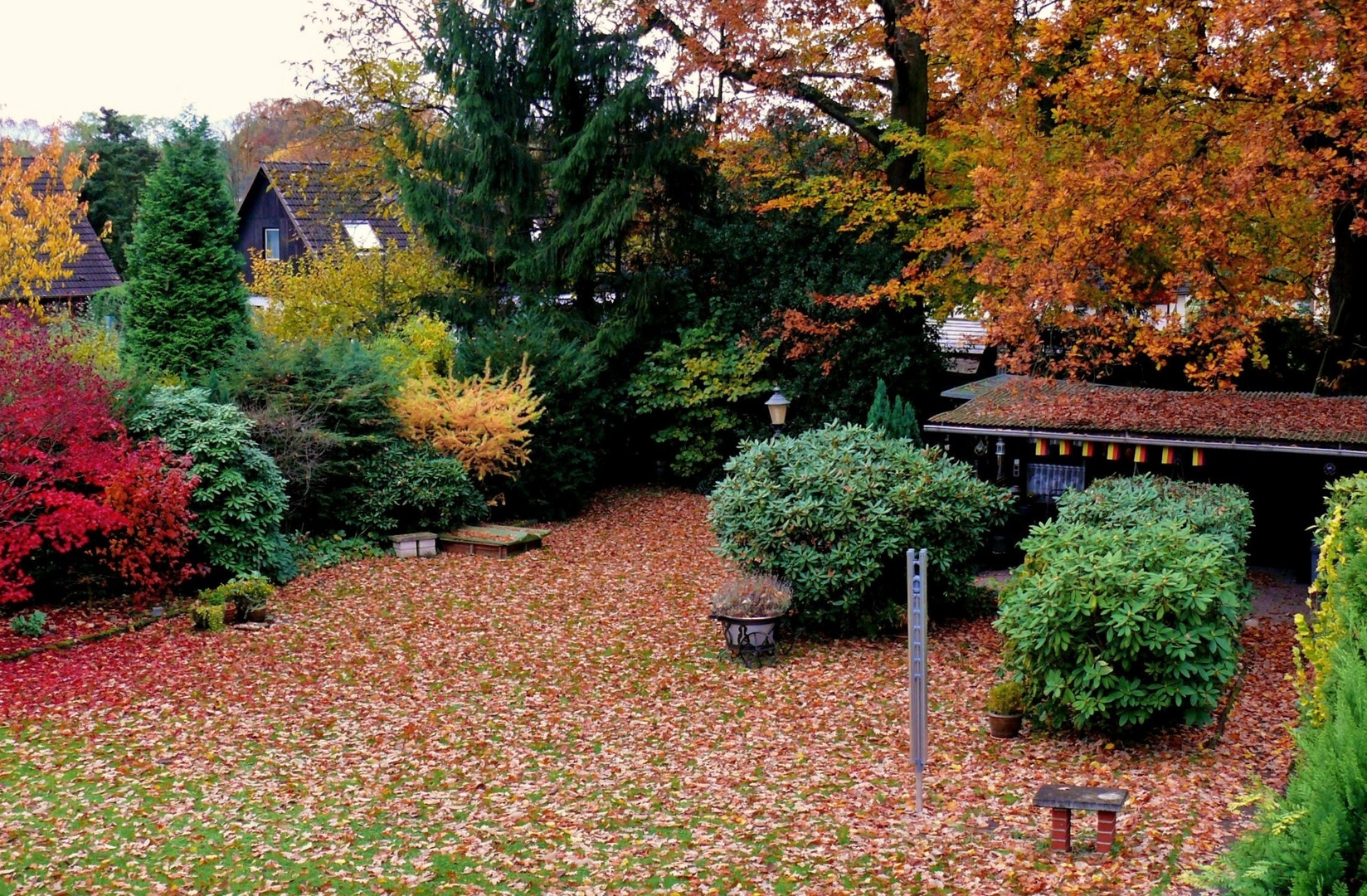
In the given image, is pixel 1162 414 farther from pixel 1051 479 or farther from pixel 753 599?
pixel 753 599

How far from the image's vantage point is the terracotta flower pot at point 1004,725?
9.50 meters

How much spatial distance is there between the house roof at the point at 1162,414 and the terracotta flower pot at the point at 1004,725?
653 cm

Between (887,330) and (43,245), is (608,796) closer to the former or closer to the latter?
(887,330)

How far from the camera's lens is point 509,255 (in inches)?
883

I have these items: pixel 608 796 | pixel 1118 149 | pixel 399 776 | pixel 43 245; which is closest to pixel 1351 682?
pixel 608 796

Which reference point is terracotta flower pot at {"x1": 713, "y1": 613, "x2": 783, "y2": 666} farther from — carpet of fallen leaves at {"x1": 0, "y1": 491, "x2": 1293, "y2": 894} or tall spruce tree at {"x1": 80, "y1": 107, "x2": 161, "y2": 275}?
tall spruce tree at {"x1": 80, "y1": 107, "x2": 161, "y2": 275}

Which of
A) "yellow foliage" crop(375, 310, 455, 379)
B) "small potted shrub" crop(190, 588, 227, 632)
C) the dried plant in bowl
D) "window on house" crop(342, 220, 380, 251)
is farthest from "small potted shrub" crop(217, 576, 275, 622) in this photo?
"window on house" crop(342, 220, 380, 251)

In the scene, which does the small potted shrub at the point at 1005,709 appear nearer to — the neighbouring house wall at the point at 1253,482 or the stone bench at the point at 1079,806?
the stone bench at the point at 1079,806

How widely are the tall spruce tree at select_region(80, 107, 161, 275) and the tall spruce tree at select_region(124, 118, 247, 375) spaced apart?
729 inches

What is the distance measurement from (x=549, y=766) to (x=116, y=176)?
35850mm

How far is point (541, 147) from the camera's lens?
2256 centimetres

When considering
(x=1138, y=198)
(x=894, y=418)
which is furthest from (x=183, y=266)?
(x=1138, y=198)

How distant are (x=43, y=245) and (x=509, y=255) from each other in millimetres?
8503

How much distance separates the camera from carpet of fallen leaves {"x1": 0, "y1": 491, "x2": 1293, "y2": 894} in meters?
6.98
